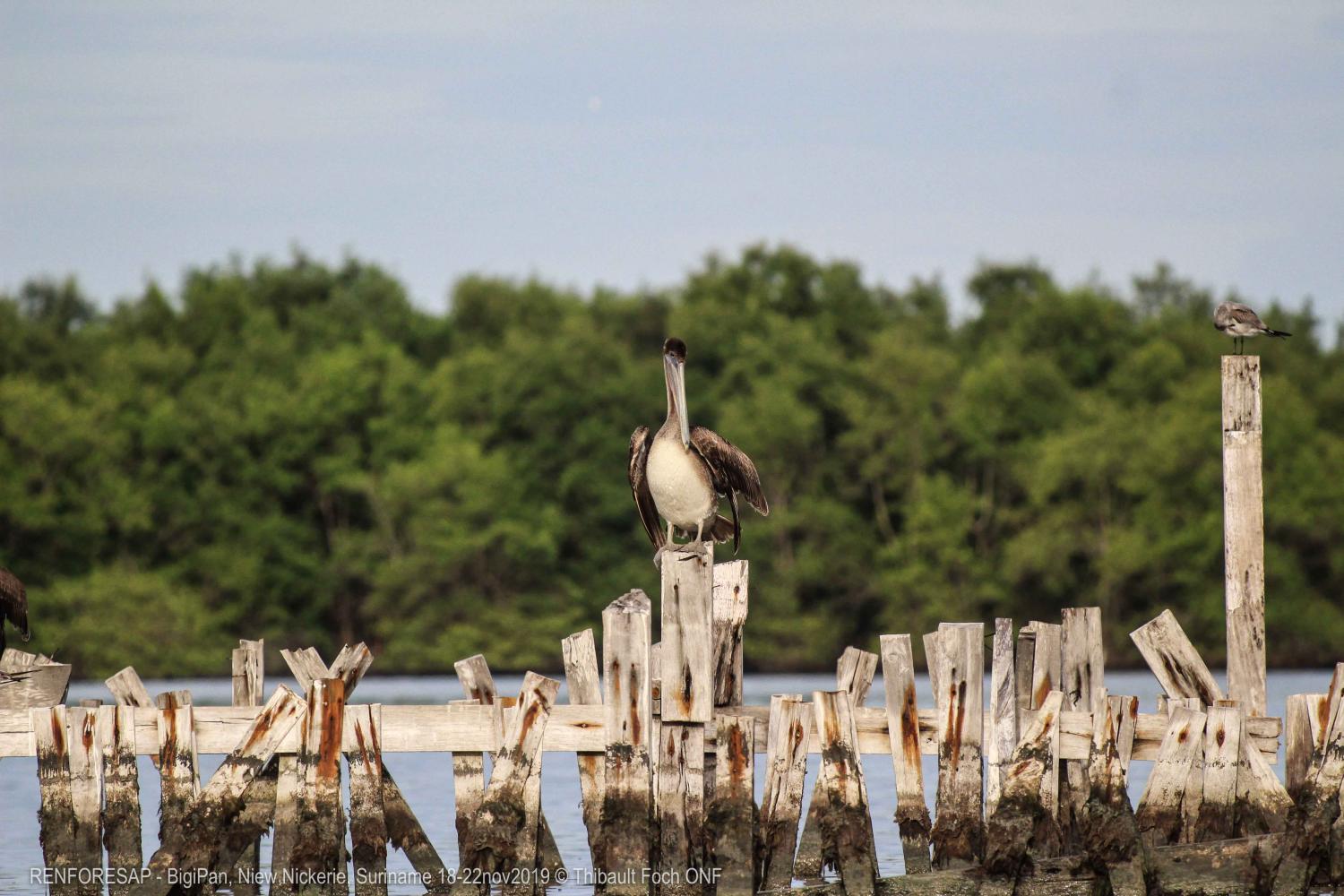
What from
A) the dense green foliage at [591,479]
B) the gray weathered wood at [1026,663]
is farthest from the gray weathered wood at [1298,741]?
the dense green foliage at [591,479]

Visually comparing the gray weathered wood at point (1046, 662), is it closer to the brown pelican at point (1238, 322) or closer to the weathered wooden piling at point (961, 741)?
the weathered wooden piling at point (961, 741)

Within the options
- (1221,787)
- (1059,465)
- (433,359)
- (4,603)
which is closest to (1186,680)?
(1221,787)

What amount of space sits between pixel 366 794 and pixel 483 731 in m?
0.82

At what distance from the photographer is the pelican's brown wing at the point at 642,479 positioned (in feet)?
45.7

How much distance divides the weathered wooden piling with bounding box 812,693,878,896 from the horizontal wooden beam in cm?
19

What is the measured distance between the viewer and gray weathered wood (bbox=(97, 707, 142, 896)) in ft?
41.0

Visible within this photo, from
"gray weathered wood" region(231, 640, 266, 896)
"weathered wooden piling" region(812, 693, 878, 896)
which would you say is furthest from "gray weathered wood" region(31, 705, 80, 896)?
"weathered wooden piling" region(812, 693, 878, 896)

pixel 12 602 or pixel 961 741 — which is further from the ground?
pixel 12 602

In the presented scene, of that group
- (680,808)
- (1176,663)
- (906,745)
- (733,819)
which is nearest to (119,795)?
(680,808)

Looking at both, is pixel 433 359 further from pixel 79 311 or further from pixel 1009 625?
pixel 1009 625

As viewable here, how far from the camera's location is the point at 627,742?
39.0 ft

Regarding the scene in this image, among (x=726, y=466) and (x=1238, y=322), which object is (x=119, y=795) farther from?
(x=1238, y=322)

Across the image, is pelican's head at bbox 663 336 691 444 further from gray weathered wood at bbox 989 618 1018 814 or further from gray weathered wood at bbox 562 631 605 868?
gray weathered wood at bbox 989 618 1018 814

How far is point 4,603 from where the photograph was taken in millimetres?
13867
